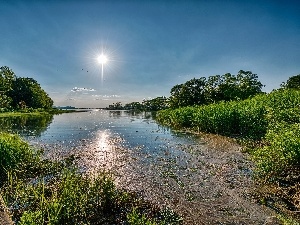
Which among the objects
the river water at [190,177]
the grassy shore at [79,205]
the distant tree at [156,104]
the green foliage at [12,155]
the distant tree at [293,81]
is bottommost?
the river water at [190,177]

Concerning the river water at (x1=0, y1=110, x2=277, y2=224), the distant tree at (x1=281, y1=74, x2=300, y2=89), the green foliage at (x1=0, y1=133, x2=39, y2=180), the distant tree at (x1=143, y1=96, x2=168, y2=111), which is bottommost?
the river water at (x1=0, y1=110, x2=277, y2=224)

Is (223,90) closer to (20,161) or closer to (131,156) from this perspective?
(131,156)

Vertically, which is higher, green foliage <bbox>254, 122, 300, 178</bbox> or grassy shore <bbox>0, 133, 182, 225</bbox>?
green foliage <bbox>254, 122, 300, 178</bbox>

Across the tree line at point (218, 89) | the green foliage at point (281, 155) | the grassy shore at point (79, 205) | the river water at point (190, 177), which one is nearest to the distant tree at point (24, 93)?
the tree line at point (218, 89)

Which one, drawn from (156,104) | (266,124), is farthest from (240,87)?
(156,104)

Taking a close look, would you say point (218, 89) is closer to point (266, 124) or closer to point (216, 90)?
point (216, 90)

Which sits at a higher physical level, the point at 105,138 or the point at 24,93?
the point at 24,93

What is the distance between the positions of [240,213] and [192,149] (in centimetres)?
1062

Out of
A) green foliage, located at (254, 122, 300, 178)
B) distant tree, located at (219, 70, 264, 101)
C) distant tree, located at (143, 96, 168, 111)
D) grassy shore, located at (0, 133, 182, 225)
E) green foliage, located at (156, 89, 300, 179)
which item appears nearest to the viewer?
grassy shore, located at (0, 133, 182, 225)

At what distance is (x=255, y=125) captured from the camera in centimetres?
2086

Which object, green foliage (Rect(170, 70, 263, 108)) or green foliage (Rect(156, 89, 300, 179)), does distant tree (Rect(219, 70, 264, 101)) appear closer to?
green foliage (Rect(170, 70, 263, 108))

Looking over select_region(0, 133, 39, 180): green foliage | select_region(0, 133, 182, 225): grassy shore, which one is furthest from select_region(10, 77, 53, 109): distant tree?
select_region(0, 133, 182, 225): grassy shore

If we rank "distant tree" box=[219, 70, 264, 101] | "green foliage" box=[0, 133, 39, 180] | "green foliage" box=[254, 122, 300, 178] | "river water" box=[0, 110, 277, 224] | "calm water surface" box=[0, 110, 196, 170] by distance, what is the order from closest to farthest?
"river water" box=[0, 110, 277, 224]
"green foliage" box=[254, 122, 300, 178]
"green foliage" box=[0, 133, 39, 180]
"calm water surface" box=[0, 110, 196, 170]
"distant tree" box=[219, 70, 264, 101]

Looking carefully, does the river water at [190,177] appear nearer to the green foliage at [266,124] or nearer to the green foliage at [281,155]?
the green foliage at [281,155]
